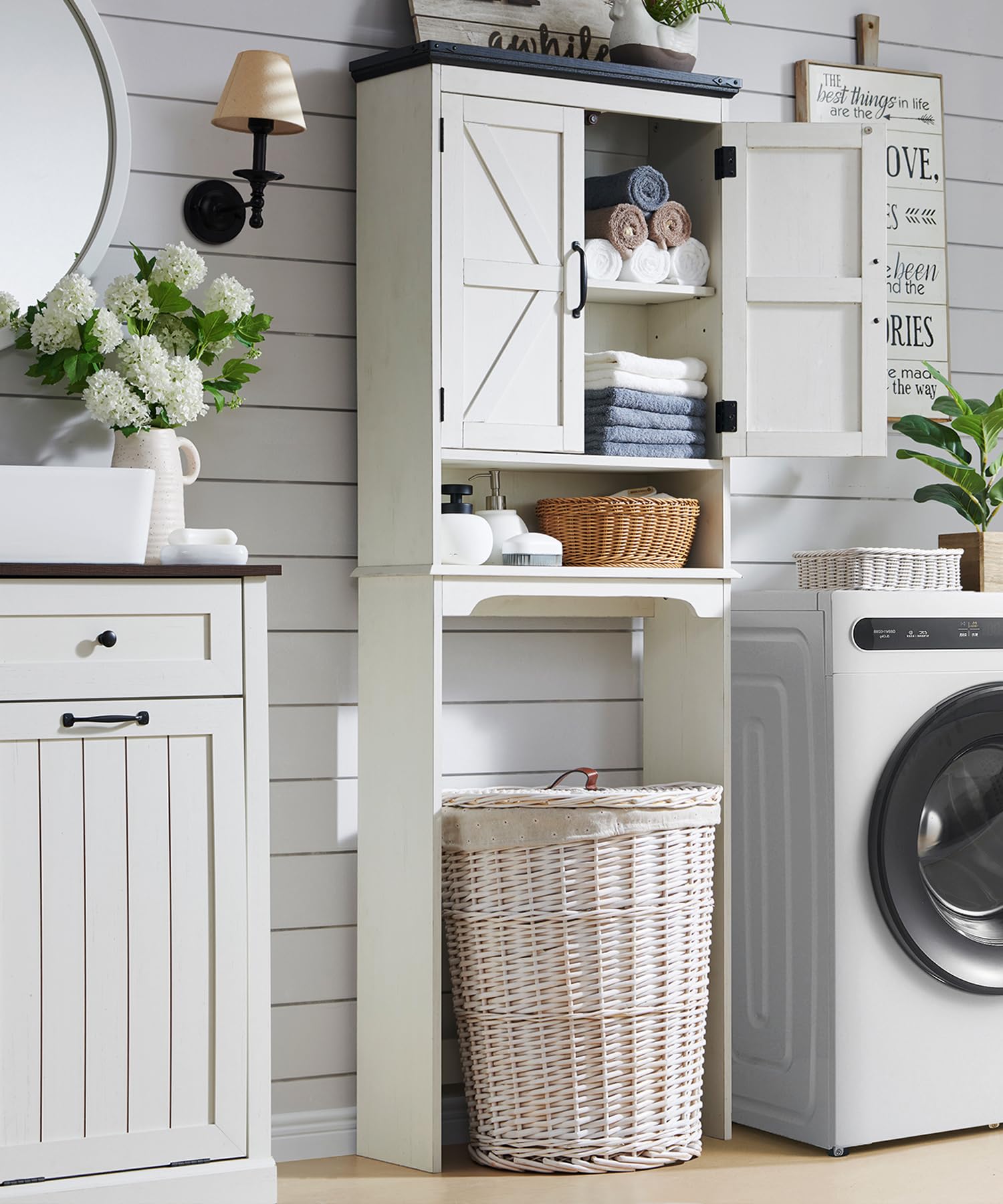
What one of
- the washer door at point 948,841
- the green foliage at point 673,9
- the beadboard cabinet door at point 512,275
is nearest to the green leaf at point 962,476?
the washer door at point 948,841

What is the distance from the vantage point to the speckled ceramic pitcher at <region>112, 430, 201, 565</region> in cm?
221

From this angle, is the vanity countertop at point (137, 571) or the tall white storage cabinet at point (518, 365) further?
the tall white storage cabinet at point (518, 365)

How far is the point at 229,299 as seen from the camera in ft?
7.53

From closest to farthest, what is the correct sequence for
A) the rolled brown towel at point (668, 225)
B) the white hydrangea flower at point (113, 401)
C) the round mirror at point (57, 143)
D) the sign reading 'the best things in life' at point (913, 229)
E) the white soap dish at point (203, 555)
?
1. the white soap dish at point (203, 555)
2. the white hydrangea flower at point (113, 401)
3. the round mirror at point (57, 143)
4. the rolled brown towel at point (668, 225)
5. the sign reading 'the best things in life' at point (913, 229)

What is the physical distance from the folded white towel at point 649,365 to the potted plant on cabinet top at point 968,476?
1.72ft

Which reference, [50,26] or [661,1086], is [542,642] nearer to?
[661,1086]

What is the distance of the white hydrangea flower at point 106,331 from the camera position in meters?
2.21

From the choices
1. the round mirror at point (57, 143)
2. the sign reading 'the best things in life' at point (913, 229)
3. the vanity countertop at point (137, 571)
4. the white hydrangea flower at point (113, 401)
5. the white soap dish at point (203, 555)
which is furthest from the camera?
the sign reading 'the best things in life' at point (913, 229)

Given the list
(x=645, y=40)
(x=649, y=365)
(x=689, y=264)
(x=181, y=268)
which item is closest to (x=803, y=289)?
(x=689, y=264)

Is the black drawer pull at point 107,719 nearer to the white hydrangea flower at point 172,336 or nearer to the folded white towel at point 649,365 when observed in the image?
the white hydrangea flower at point 172,336

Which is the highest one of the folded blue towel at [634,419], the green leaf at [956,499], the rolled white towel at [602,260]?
the rolled white towel at [602,260]

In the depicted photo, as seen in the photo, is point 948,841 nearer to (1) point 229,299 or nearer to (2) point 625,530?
(2) point 625,530

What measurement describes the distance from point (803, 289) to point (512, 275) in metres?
0.54

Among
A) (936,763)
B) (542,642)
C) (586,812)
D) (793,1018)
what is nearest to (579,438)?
(542,642)
